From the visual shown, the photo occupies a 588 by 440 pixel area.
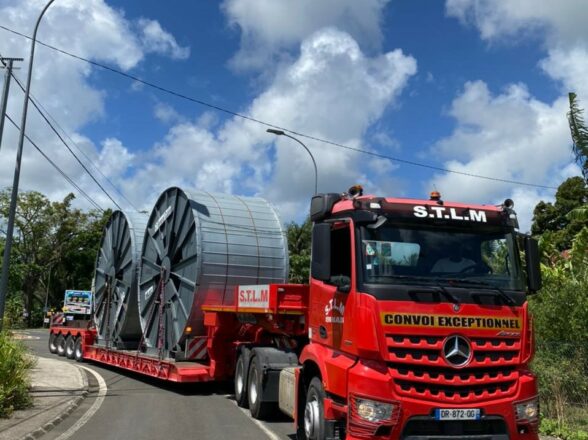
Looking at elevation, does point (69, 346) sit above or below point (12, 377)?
above

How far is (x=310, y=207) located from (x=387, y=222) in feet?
4.79

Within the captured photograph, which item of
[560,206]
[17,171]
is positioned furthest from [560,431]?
[560,206]

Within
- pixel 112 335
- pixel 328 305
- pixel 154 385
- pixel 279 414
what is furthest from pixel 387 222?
pixel 112 335

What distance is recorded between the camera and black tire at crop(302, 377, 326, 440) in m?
6.59

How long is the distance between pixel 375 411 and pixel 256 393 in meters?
4.51

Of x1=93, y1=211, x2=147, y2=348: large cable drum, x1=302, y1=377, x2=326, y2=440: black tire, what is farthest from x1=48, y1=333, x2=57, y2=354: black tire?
x1=302, y1=377, x2=326, y2=440: black tire

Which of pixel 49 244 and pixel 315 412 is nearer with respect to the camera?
pixel 315 412

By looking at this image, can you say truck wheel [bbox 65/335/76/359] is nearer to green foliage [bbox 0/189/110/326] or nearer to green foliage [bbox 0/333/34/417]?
green foliage [bbox 0/333/34/417]

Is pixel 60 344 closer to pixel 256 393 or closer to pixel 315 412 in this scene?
pixel 256 393

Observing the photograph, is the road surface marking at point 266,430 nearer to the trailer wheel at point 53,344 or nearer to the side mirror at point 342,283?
the side mirror at point 342,283

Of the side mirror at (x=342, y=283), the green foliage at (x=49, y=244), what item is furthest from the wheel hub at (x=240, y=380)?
the green foliage at (x=49, y=244)

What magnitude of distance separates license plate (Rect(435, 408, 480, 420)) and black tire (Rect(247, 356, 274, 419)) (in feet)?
14.5

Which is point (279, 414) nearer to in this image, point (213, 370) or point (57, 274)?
point (213, 370)

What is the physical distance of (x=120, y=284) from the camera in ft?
61.0
